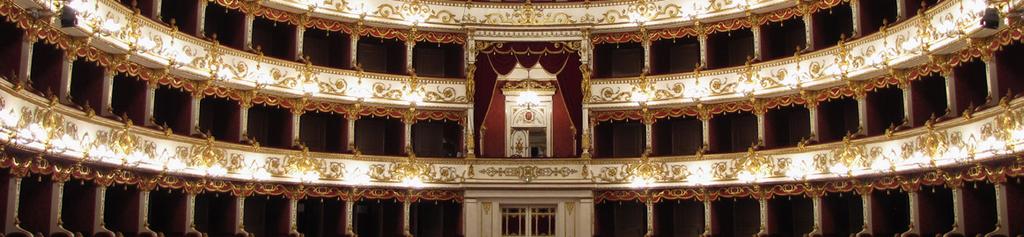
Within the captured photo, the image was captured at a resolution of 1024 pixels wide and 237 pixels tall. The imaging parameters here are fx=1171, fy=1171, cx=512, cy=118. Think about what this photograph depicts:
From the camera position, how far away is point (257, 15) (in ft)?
148

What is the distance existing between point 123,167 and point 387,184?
14.1m

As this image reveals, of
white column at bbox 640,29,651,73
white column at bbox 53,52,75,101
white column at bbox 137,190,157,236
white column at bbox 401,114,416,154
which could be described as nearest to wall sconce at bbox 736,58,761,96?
white column at bbox 640,29,651,73

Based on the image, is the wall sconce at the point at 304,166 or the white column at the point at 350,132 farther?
the white column at the point at 350,132

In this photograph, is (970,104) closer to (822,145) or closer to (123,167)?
(822,145)

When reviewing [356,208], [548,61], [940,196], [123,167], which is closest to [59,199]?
[123,167]

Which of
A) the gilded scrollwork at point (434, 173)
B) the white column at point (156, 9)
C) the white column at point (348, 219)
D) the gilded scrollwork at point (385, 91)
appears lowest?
the white column at point (348, 219)

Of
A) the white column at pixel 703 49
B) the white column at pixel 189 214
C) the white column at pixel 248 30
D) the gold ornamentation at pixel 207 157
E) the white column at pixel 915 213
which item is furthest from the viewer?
the white column at pixel 703 49

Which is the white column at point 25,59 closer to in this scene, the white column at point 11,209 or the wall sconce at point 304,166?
the white column at point 11,209

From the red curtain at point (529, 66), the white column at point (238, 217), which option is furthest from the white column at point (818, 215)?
the white column at point (238, 217)

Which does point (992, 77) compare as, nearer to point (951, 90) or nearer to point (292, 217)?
point (951, 90)

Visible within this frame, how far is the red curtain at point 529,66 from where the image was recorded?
160 ft

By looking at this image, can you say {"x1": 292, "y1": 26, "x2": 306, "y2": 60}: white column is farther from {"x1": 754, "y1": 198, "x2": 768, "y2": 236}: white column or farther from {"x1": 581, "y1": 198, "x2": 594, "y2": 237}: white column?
{"x1": 754, "y1": 198, "x2": 768, "y2": 236}: white column

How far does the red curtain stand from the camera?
48.6 m

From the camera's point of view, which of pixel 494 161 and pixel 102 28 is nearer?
pixel 102 28
